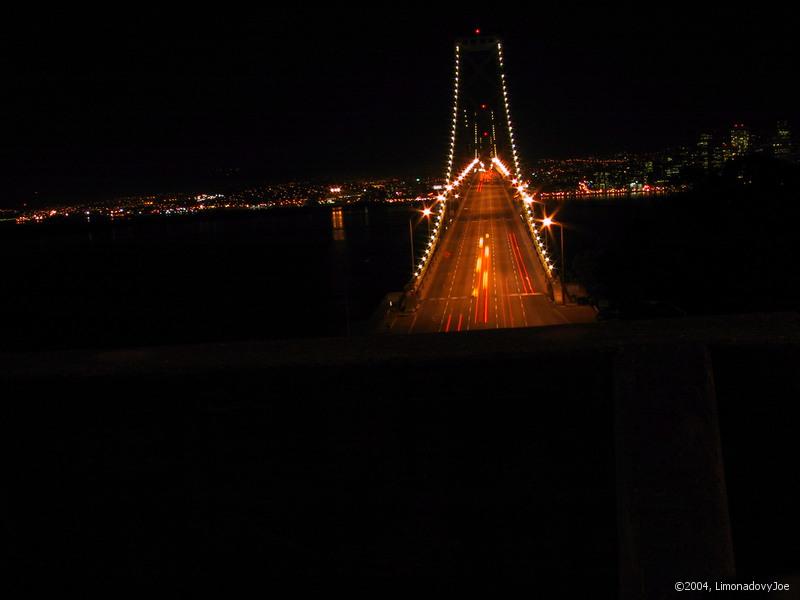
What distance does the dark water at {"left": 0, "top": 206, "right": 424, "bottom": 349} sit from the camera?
31.9 m

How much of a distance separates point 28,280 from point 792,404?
48.3 metres

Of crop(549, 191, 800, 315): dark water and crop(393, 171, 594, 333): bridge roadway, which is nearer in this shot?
crop(549, 191, 800, 315): dark water

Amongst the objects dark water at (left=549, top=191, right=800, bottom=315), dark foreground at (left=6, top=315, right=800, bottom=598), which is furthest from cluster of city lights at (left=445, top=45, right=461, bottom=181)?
dark foreground at (left=6, top=315, right=800, bottom=598)

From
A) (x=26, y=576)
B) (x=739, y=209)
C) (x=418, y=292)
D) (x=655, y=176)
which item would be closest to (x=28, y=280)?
(x=418, y=292)

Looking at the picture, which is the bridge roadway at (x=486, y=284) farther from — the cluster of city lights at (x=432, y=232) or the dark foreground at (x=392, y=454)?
the dark foreground at (x=392, y=454)

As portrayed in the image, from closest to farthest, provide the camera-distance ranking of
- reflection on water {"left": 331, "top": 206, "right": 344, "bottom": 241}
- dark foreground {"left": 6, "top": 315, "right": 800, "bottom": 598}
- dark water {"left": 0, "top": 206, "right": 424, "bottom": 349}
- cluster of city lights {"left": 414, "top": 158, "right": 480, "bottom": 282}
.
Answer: dark foreground {"left": 6, "top": 315, "right": 800, "bottom": 598} → dark water {"left": 0, "top": 206, "right": 424, "bottom": 349} → cluster of city lights {"left": 414, "top": 158, "right": 480, "bottom": 282} → reflection on water {"left": 331, "top": 206, "right": 344, "bottom": 241}

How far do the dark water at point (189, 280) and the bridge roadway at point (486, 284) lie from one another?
2979mm

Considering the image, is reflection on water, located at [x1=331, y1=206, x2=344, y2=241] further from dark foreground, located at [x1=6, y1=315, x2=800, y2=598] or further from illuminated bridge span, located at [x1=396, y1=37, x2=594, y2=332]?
dark foreground, located at [x1=6, y1=315, x2=800, y2=598]

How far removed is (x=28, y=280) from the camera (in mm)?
44906

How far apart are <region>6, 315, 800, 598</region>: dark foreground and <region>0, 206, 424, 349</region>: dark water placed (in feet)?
62.7

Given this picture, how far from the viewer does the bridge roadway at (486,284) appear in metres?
24.7

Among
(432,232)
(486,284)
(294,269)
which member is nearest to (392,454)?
(486,284)

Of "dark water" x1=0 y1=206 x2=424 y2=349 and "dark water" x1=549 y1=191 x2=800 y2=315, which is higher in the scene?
"dark water" x1=549 y1=191 x2=800 y2=315

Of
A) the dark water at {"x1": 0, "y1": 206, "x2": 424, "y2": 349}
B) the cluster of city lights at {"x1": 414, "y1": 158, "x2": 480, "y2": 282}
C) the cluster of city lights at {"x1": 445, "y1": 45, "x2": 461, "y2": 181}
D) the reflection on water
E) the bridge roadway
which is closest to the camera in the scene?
the bridge roadway
